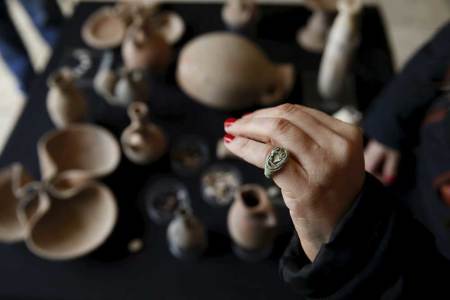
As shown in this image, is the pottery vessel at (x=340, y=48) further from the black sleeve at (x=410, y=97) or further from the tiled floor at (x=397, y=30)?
the tiled floor at (x=397, y=30)

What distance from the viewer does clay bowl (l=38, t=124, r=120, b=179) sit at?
1.04 meters

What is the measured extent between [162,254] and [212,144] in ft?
1.04

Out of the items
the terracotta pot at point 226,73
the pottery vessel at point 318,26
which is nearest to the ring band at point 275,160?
the terracotta pot at point 226,73

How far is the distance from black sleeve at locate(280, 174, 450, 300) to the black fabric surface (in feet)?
1.56

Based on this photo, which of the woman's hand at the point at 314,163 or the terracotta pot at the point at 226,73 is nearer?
the woman's hand at the point at 314,163

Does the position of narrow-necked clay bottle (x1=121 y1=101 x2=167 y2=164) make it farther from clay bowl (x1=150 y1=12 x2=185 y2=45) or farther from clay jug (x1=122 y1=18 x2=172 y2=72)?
clay bowl (x1=150 y1=12 x2=185 y2=45)

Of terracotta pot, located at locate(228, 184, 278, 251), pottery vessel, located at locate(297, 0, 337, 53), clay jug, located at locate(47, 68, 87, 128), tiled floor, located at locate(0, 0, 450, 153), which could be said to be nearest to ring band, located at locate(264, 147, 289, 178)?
terracotta pot, located at locate(228, 184, 278, 251)

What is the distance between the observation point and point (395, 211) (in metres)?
0.41

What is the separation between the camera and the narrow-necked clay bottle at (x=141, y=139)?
1004mm

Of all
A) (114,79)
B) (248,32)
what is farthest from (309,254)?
(248,32)

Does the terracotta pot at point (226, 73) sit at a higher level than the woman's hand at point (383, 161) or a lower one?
higher

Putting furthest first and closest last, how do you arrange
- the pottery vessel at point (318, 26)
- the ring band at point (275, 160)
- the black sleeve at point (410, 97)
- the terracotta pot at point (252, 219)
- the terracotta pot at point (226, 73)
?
the pottery vessel at point (318, 26) < the terracotta pot at point (226, 73) < the black sleeve at point (410, 97) < the terracotta pot at point (252, 219) < the ring band at point (275, 160)

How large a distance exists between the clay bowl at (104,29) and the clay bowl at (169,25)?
0.10 metres

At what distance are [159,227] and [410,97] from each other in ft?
2.11
